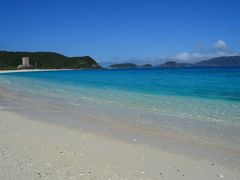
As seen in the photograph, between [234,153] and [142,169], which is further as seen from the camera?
[234,153]

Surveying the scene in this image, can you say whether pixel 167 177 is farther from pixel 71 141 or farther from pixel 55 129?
pixel 55 129

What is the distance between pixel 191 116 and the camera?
13305mm

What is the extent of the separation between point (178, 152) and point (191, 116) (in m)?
5.81

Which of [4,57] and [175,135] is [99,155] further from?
[4,57]

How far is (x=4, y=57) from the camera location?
636ft

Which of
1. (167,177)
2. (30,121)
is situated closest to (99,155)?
(167,177)

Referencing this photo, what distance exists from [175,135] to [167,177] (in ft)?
12.9

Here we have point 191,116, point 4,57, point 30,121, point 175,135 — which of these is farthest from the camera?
point 4,57

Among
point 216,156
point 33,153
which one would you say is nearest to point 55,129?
point 33,153

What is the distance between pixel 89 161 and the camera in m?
6.65

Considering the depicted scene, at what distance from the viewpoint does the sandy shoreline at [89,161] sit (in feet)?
19.4

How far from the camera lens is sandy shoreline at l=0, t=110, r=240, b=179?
590 cm

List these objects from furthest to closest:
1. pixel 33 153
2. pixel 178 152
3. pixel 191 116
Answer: pixel 191 116, pixel 178 152, pixel 33 153

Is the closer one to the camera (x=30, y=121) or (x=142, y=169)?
(x=142, y=169)
